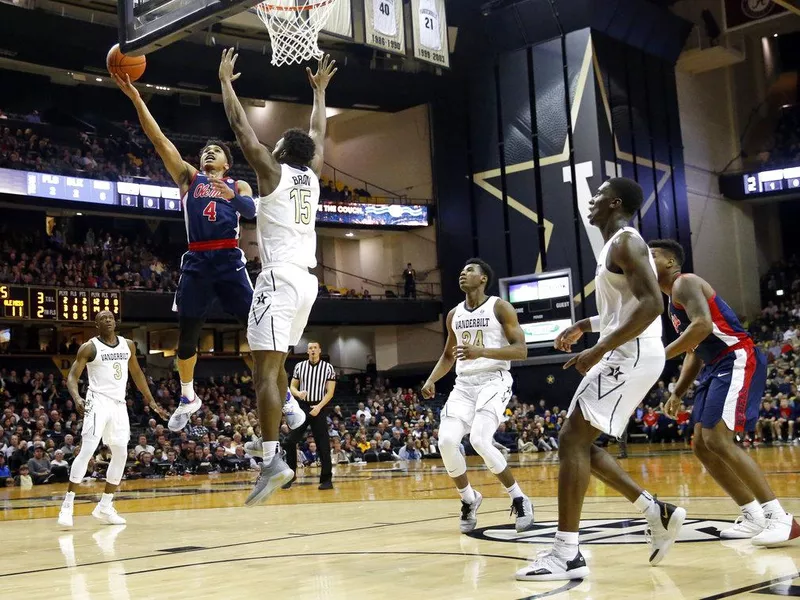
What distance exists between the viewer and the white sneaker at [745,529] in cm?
572

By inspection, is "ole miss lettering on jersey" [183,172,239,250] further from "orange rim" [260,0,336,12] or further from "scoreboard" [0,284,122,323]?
"scoreboard" [0,284,122,323]

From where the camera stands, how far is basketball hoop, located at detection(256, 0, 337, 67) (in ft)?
37.4

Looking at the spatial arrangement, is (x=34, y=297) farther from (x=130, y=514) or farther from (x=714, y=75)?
(x=714, y=75)

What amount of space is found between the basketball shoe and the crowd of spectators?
20.8 m

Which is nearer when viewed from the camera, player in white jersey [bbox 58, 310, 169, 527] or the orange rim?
player in white jersey [bbox 58, 310, 169, 527]

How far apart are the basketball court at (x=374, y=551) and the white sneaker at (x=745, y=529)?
0.13 m

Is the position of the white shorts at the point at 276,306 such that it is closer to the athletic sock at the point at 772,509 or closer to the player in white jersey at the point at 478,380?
the player in white jersey at the point at 478,380

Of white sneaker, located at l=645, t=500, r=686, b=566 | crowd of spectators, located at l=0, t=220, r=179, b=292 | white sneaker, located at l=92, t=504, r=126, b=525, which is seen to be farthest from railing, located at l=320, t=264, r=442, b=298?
white sneaker, located at l=645, t=500, r=686, b=566

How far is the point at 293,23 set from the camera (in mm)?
11703

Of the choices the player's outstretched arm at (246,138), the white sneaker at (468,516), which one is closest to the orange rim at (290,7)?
the player's outstretched arm at (246,138)

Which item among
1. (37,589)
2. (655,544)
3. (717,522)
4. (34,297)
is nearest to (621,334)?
(655,544)

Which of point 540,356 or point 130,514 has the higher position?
point 540,356

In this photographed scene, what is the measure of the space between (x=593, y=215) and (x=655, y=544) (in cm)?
181

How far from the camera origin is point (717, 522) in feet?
21.7
